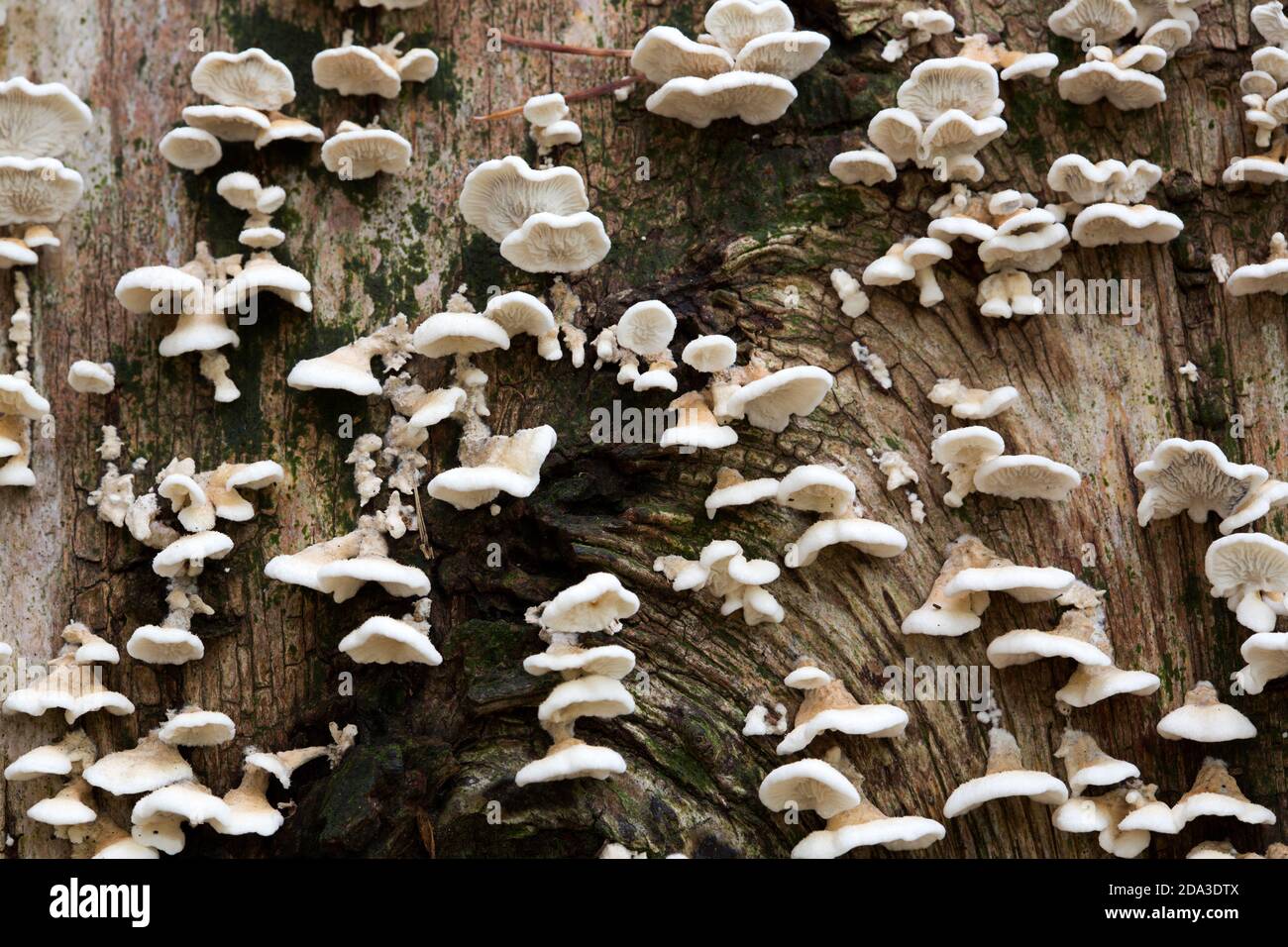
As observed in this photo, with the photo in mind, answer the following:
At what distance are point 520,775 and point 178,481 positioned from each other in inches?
89.2

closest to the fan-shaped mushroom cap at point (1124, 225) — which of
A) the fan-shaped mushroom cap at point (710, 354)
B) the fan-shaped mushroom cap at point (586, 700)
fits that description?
the fan-shaped mushroom cap at point (710, 354)

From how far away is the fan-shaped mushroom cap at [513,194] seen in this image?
207 inches

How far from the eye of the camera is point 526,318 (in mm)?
5289

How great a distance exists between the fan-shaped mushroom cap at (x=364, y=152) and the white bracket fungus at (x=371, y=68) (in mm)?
248

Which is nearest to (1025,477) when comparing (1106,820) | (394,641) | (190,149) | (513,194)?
(1106,820)

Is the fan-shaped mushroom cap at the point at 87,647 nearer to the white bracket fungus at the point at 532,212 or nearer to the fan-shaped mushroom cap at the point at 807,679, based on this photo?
the white bracket fungus at the point at 532,212

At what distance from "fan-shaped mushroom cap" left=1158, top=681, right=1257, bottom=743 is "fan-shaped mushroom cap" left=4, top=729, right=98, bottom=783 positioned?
540 centimetres

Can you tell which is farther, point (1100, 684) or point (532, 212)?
point (532, 212)

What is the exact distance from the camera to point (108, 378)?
5465 millimetres

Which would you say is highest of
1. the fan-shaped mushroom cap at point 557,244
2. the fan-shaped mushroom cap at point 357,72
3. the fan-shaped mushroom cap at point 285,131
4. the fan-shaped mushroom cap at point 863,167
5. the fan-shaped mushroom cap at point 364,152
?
the fan-shaped mushroom cap at point 357,72

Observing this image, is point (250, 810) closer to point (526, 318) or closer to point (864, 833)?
point (526, 318)

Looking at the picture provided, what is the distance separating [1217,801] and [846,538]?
2.16 metres

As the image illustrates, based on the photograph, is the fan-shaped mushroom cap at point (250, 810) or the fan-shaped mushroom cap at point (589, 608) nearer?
the fan-shaped mushroom cap at point (589, 608)

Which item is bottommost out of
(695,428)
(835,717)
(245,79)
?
(835,717)
